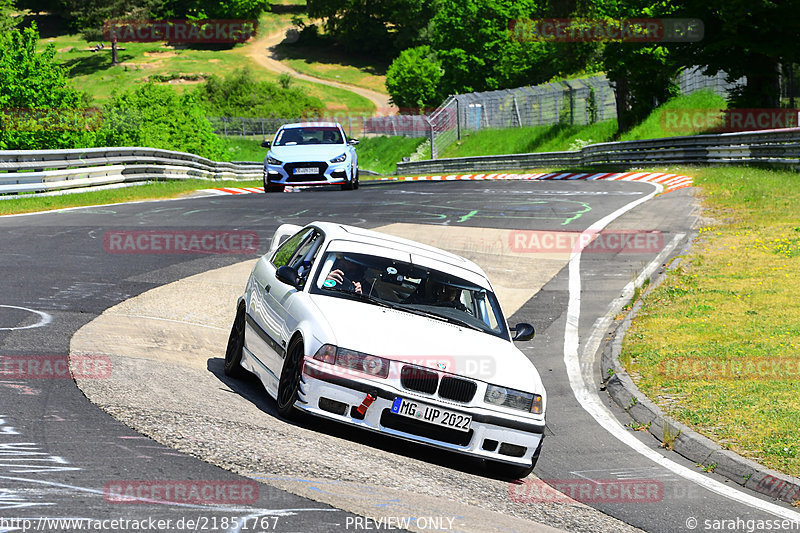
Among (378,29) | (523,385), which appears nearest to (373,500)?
(523,385)

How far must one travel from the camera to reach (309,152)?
88.1 feet

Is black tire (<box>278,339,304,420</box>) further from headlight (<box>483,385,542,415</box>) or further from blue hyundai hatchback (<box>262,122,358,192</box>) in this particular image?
blue hyundai hatchback (<box>262,122,358,192</box>)

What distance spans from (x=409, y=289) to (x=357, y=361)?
1.46 m

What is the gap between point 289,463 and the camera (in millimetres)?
6441

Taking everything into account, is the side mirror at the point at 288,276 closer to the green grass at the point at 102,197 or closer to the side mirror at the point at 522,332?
the side mirror at the point at 522,332

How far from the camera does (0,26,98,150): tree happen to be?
38.5 metres

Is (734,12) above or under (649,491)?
above

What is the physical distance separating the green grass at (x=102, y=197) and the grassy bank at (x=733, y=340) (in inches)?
596

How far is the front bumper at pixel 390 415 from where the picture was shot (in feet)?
23.8

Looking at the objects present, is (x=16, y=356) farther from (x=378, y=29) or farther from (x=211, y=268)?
(x=378, y=29)

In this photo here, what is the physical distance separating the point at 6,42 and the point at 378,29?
112 m
